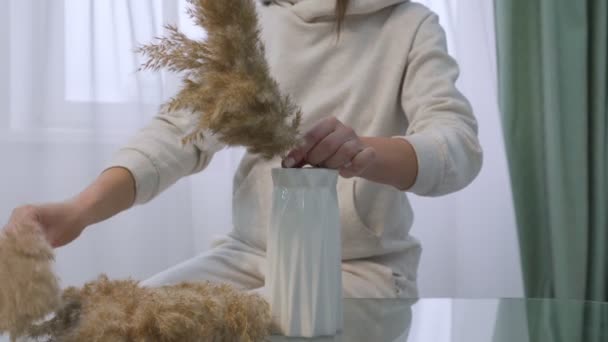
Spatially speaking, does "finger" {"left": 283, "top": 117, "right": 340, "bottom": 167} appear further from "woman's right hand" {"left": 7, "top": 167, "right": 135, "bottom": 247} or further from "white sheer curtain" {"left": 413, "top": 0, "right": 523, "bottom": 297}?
"white sheer curtain" {"left": 413, "top": 0, "right": 523, "bottom": 297}

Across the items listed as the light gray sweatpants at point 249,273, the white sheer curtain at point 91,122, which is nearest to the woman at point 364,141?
the light gray sweatpants at point 249,273

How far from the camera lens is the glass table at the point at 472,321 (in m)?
0.69

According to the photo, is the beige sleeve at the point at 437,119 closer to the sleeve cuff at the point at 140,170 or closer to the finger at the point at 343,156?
the finger at the point at 343,156

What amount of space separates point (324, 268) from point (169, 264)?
109 cm

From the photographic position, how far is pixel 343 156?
720mm

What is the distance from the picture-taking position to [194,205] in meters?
1.70

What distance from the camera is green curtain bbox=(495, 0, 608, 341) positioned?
1.77m

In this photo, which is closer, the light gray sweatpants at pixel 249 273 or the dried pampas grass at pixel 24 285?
the dried pampas grass at pixel 24 285

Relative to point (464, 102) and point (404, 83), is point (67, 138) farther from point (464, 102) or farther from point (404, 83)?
point (464, 102)

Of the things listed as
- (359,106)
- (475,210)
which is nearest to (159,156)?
(359,106)

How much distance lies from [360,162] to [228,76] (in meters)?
0.20

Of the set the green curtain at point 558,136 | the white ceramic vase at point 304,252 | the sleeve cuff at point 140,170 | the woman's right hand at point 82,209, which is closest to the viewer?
the white ceramic vase at point 304,252

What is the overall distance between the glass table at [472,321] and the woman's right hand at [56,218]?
27cm

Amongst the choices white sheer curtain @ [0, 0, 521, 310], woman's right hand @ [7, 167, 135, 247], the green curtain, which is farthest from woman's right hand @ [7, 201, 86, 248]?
the green curtain
